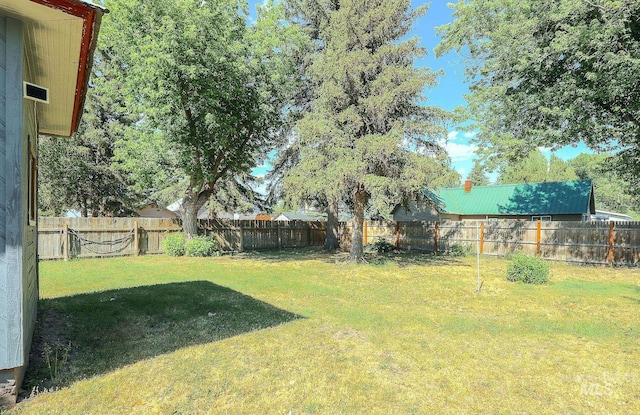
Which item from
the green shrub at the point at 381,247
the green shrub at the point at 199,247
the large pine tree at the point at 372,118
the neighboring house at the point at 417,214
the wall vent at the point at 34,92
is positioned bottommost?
the green shrub at the point at 381,247

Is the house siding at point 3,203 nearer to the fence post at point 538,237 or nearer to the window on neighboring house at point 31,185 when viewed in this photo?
the window on neighboring house at point 31,185

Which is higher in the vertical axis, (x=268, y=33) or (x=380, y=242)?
(x=268, y=33)

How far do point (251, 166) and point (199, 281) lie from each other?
28.1 feet

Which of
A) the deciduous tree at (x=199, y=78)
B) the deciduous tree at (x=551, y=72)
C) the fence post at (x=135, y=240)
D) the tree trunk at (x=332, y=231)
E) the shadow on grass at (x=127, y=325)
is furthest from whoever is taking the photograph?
the tree trunk at (x=332, y=231)

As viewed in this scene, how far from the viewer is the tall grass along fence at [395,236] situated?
12.1 metres

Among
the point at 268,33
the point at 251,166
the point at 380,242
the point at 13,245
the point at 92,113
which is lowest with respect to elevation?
the point at 380,242

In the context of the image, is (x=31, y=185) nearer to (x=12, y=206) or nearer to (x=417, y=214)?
(x=12, y=206)

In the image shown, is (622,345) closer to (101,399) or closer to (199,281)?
(101,399)

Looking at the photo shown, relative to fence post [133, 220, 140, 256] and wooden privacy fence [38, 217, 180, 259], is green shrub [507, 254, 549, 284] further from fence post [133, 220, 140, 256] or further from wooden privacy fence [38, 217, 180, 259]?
fence post [133, 220, 140, 256]

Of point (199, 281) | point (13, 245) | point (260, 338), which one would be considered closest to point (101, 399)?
point (13, 245)

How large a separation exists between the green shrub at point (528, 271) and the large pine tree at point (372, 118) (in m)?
3.21

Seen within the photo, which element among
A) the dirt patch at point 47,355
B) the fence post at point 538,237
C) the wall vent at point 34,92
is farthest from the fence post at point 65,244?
the fence post at point 538,237

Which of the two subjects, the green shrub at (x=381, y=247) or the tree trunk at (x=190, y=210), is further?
the green shrub at (x=381, y=247)

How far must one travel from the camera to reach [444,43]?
14.2m
